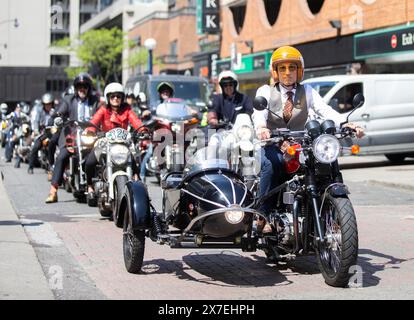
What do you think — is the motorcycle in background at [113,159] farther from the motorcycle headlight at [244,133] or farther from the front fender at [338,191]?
the front fender at [338,191]

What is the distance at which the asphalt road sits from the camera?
6.25m

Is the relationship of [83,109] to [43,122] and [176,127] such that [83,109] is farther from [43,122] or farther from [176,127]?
[43,122]

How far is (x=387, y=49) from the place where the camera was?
26328 mm

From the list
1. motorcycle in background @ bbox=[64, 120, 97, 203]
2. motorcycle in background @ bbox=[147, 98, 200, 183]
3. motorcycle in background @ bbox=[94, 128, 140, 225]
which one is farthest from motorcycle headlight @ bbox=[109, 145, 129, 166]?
motorcycle in background @ bbox=[64, 120, 97, 203]

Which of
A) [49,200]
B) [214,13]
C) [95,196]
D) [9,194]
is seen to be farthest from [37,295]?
[214,13]

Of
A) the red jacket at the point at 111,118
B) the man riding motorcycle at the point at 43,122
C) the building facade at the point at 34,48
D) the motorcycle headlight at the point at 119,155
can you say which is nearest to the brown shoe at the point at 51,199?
the red jacket at the point at 111,118

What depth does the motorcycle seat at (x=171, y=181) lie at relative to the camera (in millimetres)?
7149

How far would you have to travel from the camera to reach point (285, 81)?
7137 mm

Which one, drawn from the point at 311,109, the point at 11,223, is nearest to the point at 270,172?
the point at 311,109

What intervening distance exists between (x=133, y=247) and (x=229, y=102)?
5.67 meters

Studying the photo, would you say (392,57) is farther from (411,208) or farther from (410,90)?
(411,208)

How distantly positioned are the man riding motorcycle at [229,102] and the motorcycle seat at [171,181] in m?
4.58

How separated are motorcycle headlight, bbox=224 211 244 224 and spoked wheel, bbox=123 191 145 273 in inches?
33.8
